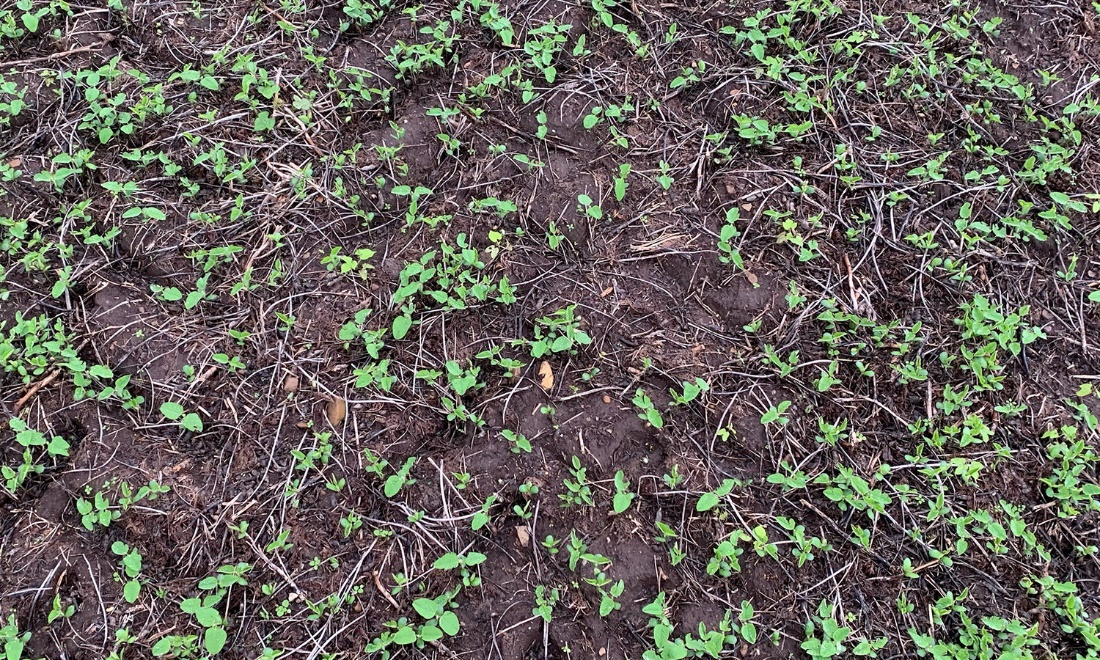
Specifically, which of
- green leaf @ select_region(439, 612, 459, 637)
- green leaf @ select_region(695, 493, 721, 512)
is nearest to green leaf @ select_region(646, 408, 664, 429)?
green leaf @ select_region(695, 493, 721, 512)

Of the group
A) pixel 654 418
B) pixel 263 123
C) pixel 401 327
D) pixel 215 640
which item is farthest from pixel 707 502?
pixel 263 123

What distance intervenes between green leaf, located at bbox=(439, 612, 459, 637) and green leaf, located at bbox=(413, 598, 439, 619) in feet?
0.09

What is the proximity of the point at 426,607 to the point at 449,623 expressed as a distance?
76 millimetres

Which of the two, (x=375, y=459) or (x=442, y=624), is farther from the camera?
(x=375, y=459)

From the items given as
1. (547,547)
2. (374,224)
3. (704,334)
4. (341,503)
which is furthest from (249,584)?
(704,334)

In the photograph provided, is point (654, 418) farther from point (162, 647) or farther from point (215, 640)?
point (162, 647)

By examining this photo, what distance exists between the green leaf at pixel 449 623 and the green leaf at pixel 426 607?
A: 0.03 meters

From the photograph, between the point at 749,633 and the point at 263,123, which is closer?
the point at 749,633

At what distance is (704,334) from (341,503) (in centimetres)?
127

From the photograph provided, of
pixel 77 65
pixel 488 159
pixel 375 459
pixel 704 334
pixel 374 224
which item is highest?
pixel 77 65

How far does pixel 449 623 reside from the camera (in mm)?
1741

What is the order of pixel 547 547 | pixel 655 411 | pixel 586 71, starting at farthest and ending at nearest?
pixel 586 71, pixel 655 411, pixel 547 547

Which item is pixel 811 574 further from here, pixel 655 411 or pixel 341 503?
pixel 341 503

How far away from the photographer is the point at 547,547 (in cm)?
187
